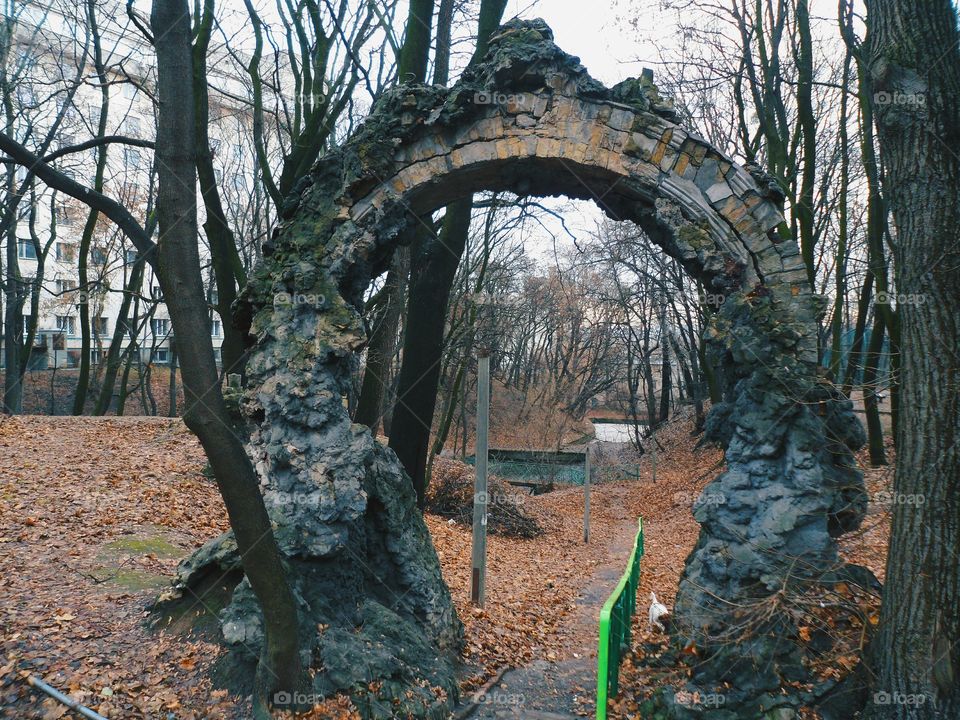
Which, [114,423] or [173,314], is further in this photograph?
[114,423]

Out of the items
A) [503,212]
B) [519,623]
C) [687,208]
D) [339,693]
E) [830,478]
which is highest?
[503,212]

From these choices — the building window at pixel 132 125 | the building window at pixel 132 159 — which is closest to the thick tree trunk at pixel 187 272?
the building window at pixel 132 125

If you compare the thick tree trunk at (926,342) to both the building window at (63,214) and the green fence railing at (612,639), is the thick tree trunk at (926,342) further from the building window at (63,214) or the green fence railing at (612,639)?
the building window at (63,214)

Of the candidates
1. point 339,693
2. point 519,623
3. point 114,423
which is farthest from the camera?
point 114,423

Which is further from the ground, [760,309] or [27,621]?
[760,309]

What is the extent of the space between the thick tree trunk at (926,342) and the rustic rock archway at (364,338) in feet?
3.26

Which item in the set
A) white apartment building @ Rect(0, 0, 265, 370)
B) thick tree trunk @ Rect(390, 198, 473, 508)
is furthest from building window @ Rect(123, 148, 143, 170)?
thick tree trunk @ Rect(390, 198, 473, 508)

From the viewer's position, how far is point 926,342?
173 inches

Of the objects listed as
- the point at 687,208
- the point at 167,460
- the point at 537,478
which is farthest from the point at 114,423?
the point at 687,208

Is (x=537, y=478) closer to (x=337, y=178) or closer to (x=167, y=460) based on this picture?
(x=167, y=460)

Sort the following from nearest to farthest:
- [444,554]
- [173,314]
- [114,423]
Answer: [173,314], [444,554], [114,423]

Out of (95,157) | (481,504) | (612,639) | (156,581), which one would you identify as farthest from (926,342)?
(95,157)

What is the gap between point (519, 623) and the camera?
9.00 metres

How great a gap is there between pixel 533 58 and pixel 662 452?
2254cm
